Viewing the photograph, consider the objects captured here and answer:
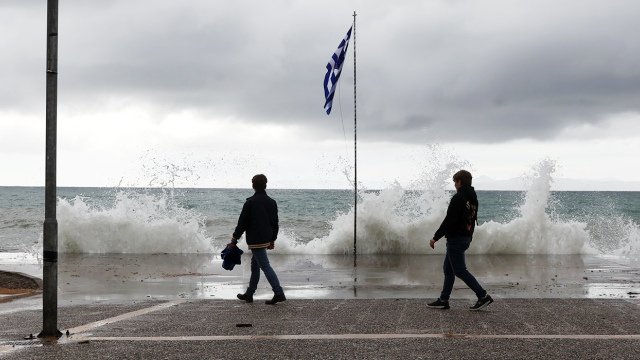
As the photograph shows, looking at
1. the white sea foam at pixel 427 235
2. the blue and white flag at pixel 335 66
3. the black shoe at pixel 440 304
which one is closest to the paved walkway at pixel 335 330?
the black shoe at pixel 440 304

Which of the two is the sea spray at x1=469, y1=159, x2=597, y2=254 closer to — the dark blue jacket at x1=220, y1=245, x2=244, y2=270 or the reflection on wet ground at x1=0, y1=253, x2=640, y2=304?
the reflection on wet ground at x1=0, y1=253, x2=640, y2=304

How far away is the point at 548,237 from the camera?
2130 centimetres

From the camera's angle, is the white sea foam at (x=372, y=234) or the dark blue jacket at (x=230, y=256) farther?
the white sea foam at (x=372, y=234)

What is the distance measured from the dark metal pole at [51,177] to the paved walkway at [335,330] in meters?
0.32

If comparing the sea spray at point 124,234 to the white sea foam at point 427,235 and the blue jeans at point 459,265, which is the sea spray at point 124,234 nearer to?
the white sea foam at point 427,235

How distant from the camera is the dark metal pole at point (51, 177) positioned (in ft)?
20.6

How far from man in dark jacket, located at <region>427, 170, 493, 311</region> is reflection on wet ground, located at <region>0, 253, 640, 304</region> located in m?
1.86

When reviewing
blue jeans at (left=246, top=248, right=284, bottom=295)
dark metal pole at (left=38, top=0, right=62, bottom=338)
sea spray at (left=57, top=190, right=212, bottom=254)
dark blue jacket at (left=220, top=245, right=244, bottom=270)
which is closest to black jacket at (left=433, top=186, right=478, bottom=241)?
blue jeans at (left=246, top=248, right=284, bottom=295)

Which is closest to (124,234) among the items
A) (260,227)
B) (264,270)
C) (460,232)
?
(264,270)

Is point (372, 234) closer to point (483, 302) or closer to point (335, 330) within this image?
point (483, 302)

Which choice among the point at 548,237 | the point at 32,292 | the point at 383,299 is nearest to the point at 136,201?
the point at 32,292

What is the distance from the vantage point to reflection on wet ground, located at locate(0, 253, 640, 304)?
1053 centimetres

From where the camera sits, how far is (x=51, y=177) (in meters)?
6.26

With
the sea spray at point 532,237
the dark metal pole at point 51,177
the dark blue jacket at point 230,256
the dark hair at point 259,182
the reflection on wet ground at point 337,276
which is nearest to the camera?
the dark metal pole at point 51,177
